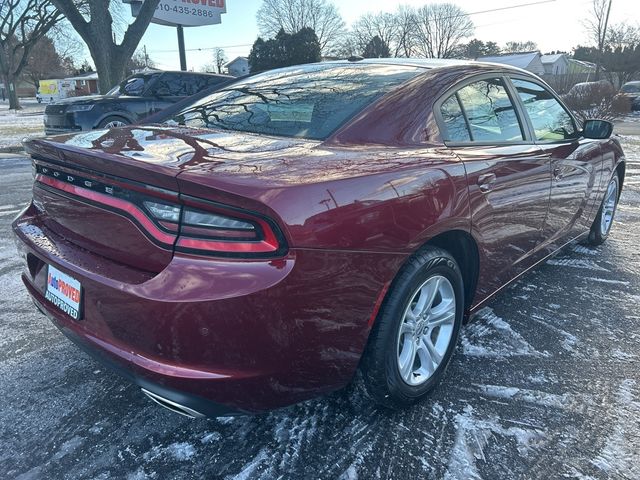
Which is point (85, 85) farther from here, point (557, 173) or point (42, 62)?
point (557, 173)

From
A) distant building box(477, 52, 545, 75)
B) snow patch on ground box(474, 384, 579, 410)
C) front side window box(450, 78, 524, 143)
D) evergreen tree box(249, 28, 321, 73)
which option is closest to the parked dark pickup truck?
front side window box(450, 78, 524, 143)

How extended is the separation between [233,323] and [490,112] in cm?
198

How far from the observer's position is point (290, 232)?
1.53m

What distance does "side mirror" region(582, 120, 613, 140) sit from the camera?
11.5ft

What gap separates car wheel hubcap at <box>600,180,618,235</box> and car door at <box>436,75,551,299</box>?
190 cm

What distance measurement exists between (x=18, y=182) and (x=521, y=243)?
7528mm

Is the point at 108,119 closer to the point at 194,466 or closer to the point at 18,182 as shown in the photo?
the point at 18,182

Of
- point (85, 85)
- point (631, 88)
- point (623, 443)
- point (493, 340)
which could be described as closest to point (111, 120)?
point (493, 340)

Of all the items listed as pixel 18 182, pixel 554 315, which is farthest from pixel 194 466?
pixel 18 182

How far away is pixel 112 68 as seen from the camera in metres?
12.6

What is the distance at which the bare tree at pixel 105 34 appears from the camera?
1180 cm

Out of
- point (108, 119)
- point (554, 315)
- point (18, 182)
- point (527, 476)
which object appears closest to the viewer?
point (527, 476)

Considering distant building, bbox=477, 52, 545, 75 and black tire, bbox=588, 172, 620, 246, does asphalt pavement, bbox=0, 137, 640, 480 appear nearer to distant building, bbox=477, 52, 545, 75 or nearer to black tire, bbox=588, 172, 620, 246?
black tire, bbox=588, 172, 620, 246

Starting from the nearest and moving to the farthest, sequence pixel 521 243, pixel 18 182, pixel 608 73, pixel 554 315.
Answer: pixel 521 243 → pixel 554 315 → pixel 18 182 → pixel 608 73
